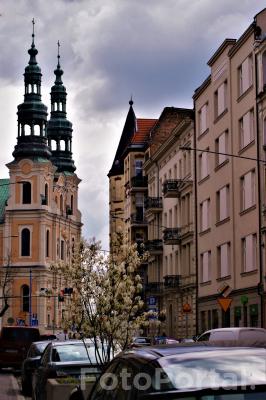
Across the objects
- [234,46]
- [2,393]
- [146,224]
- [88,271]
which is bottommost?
[2,393]

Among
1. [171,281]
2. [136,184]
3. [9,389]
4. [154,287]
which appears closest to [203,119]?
[171,281]

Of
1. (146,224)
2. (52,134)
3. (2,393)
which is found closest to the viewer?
(2,393)

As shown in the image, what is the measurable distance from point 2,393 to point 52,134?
371 feet

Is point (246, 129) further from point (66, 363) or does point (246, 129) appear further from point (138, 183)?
point (138, 183)

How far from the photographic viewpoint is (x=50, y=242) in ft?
416

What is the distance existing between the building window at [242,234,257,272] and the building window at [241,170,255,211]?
1542 millimetres

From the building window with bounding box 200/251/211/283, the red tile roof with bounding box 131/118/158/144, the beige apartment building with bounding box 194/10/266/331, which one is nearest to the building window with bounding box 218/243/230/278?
the beige apartment building with bounding box 194/10/266/331

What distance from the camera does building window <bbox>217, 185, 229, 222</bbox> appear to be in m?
50.7

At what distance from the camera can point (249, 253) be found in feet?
151

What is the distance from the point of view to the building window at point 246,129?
152 ft

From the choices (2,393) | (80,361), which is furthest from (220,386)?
(2,393)

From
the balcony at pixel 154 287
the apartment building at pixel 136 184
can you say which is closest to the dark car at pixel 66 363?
the balcony at pixel 154 287

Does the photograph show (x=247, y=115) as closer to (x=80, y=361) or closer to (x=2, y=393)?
(x=2, y=393)

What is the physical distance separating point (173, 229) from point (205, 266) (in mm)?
8875
